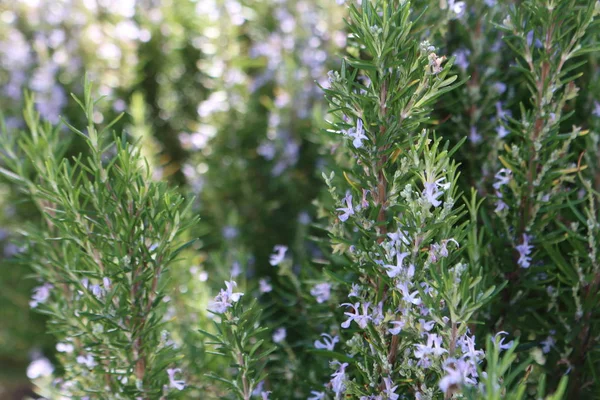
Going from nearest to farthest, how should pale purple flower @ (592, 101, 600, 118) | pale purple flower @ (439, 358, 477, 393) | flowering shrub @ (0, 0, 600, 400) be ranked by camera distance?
1. pale purple flower @ (439, 358, 477, 393)
2. flowering shrub @ (0, 0, 600, 400)
3. pale purple flower @ (592, 101, 600, 118)

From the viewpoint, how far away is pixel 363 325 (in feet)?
1.99

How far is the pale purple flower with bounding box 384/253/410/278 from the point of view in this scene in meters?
0.56

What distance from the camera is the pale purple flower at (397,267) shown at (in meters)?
0.56

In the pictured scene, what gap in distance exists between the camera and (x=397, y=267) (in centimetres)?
57

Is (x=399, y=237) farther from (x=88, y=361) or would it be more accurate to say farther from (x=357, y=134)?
(x=88, y=361)

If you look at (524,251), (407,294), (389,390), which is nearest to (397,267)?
(407,294)

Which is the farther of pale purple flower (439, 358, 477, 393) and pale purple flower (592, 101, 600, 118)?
pale purple flower (592, 101, 600, 118)

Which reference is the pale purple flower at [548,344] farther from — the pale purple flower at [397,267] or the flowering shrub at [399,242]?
the pale purple flower at [397,267]

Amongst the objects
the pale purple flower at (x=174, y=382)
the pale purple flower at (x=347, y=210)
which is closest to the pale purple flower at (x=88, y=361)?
the pale purple flower at (x=174, y=382)

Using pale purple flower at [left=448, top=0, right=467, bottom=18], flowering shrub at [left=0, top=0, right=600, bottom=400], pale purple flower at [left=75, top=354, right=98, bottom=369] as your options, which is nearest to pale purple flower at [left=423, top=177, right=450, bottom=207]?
flowering shrub at [left=0, top=0, right=600, bottom=400]

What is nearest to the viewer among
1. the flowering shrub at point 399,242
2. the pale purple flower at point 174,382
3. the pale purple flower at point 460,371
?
the pale purple flower at point 460,371

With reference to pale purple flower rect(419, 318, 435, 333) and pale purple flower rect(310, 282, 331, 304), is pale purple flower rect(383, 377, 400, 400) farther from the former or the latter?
pale purple flower rect(310, 282, 331, 304)

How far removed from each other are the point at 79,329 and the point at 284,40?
1.08m

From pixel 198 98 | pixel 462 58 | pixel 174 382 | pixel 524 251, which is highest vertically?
pixel 198 98
